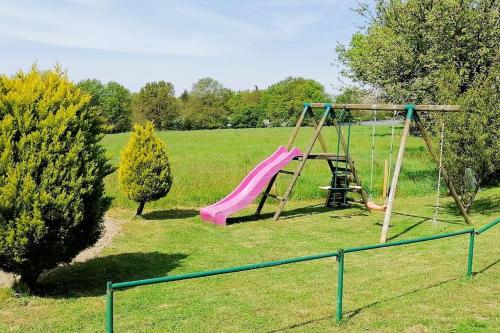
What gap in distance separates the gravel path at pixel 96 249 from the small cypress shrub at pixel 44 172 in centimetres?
107

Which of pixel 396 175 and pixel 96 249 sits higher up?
pixel 396 175

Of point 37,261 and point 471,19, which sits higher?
point 471,19

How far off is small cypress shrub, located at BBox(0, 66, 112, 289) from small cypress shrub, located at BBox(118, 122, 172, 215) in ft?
20.2

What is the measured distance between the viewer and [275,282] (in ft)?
Result: 26.6

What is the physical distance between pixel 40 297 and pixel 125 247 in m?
3.58

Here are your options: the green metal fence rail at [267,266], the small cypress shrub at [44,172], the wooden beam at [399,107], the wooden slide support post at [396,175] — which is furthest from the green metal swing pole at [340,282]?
the wooden beam at [399,107]

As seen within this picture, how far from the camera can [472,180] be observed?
16.3 metres

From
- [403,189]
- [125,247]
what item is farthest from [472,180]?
[125,247]

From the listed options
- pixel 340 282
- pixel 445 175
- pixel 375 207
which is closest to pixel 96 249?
pixel 340 282

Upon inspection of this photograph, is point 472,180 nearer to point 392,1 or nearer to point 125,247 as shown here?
point 392,1

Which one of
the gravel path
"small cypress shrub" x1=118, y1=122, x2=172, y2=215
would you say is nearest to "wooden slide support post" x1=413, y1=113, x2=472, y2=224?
"small cypress shrub" x1=118, y1=122, x2=172, y2=215

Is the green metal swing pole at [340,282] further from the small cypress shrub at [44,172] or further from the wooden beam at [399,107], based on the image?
the wooden beam at [399,107]

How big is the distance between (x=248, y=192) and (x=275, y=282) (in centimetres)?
630

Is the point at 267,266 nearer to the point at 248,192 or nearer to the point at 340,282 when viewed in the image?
the point at 340,282
